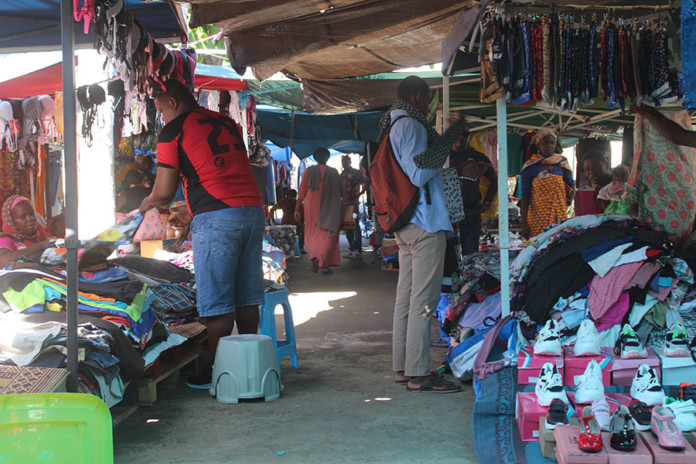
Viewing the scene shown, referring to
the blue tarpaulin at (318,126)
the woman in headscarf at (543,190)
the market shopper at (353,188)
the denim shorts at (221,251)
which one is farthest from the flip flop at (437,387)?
the market shopper at (353,188)

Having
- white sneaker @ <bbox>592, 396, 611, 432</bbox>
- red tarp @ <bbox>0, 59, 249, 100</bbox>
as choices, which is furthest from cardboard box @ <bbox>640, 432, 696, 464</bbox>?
red tarp @ <bbox>0, 59, 249, 100</bbox>

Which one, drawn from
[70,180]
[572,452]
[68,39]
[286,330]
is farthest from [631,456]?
[286,330]

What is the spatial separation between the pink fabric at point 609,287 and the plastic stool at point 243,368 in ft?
6.53

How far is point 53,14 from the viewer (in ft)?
16.9

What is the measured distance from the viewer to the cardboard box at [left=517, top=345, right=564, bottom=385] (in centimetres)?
370

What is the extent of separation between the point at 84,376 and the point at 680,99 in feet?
12.7

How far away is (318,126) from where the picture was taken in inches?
488

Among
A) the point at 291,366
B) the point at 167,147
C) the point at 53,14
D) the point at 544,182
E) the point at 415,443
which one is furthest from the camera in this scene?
A: the point at 544,182

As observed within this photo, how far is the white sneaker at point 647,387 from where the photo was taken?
10.5 feet

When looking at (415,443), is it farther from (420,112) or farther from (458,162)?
(458,162)

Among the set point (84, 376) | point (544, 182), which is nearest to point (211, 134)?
point (84, 376)

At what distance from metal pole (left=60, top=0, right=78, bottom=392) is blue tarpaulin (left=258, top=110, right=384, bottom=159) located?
8.11 metres

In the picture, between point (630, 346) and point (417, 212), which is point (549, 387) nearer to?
point (630, 346)

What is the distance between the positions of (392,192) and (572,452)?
87.0 inches
